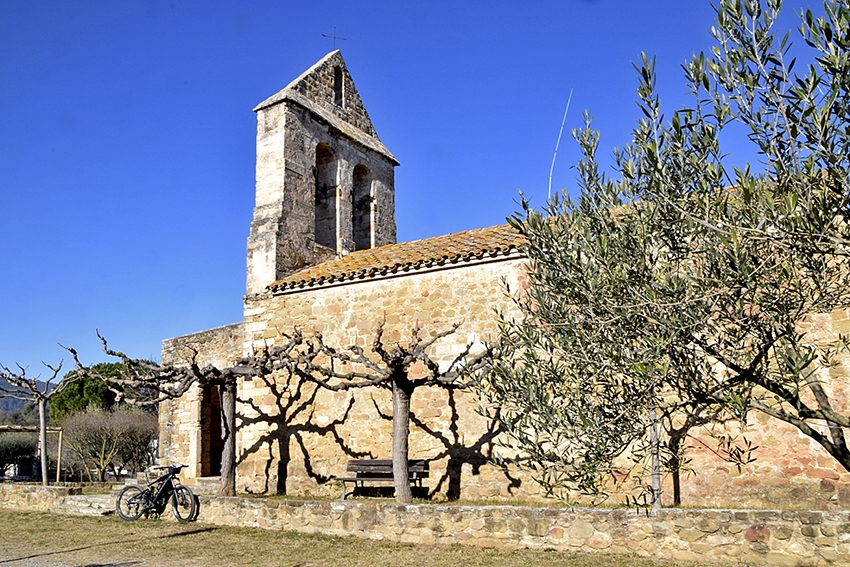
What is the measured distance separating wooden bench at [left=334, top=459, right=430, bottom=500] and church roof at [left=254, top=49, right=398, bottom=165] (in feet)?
26.7

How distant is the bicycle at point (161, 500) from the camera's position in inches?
446

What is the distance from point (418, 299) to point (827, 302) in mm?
8569

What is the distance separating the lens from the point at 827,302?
A: 15.7ft

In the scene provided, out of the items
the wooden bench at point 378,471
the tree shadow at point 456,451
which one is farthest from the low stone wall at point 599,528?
the tree shadow at point 456,451

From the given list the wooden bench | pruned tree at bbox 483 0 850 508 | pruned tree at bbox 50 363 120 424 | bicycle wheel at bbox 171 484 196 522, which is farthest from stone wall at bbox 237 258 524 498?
pruned tree at bbox 50 363 120 424

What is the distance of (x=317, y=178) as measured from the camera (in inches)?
659

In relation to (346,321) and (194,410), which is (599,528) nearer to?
(346,321)

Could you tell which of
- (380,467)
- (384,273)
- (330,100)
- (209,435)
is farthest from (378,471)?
(330,100)

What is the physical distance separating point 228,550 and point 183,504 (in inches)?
117

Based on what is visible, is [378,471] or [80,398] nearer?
[378,471]

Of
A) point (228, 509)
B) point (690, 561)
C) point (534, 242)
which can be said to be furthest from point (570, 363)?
point (228, 509)

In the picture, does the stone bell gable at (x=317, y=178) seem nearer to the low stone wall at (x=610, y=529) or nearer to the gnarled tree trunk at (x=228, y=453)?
the gnarled tree trunk at (x=228, y=453)

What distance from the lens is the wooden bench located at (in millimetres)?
11648

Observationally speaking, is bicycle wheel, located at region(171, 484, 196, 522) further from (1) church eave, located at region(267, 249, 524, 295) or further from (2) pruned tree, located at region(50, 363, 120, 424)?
(2) pruned tree, located at region(50, 363, 120, 424)
